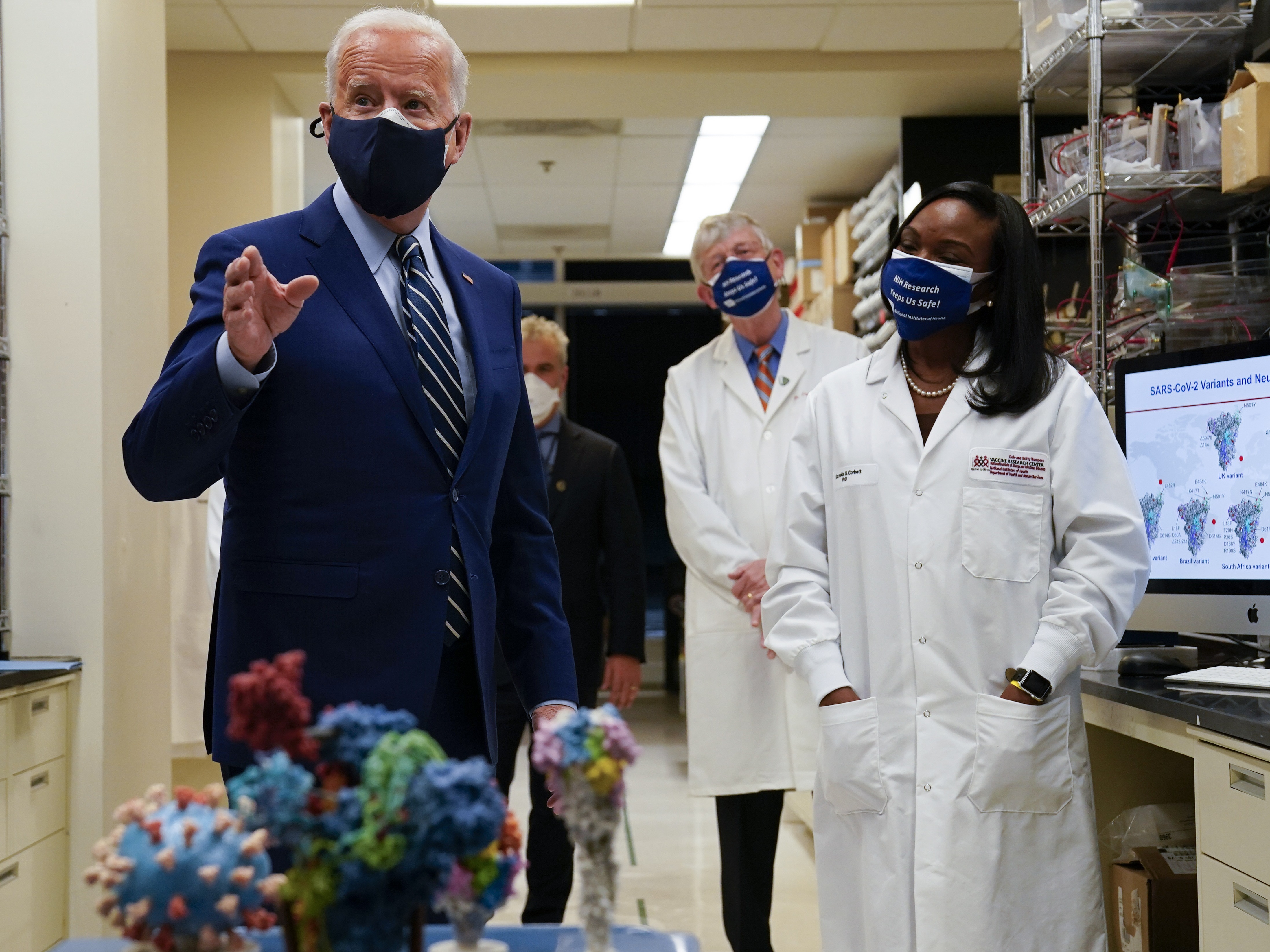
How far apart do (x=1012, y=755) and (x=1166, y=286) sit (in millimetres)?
1428

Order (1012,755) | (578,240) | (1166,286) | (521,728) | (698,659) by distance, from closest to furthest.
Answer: (1012,755), (1166,286), (698,659), (521,728), (578,240)

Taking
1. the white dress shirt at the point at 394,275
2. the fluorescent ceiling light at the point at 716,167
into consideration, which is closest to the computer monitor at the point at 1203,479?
the white dress shirt at the point at 394,275

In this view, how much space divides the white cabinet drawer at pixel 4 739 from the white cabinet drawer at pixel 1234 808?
2.16 meters

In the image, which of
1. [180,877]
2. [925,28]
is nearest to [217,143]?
[925,28]

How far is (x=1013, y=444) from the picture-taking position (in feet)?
6.21

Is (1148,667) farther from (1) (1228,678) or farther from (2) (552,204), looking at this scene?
(2) (552,204)

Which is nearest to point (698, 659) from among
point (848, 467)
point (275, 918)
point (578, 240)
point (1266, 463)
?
point (848, 467)

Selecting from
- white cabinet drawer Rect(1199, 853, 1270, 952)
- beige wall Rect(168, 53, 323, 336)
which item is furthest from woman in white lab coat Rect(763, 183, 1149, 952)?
beige wall Rect(168, 53, 323, 336)

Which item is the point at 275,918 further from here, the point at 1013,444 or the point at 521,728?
the point at 521,728

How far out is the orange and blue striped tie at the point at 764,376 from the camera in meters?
3.09

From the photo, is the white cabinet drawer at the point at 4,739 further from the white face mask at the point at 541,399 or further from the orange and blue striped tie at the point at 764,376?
the orange and blue striped tie at the point at 764,376

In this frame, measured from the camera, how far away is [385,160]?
1.40 metres

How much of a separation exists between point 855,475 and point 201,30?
12.6 ft

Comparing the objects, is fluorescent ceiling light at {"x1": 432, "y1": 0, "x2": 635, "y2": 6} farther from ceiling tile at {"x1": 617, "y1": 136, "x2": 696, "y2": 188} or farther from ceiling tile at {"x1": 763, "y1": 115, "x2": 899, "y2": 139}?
ceiling tile at {"x1": 617, "y1": 136, "x2": 696, "y2": 188}
